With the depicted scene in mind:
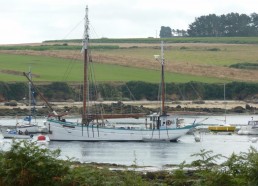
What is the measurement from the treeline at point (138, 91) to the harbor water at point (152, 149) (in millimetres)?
39338

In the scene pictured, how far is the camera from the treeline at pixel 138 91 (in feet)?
383

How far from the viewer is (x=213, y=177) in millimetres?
20734

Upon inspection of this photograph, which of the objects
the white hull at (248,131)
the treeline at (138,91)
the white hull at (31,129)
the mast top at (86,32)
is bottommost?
the white hull at (248,131)

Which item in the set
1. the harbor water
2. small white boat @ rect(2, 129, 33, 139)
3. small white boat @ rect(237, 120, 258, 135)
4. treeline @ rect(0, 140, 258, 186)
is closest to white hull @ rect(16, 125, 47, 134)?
small white boat @ rect(2, 129, 33, 139)

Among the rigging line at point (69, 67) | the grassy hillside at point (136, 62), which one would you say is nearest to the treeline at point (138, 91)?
the grassy hillside at point (136, 62)

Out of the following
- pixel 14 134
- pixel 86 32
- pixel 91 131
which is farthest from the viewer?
pixel 86 32

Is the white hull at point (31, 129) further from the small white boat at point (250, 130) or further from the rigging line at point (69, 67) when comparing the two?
the rigging line at point (69, 67)

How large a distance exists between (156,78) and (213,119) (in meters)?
25.2

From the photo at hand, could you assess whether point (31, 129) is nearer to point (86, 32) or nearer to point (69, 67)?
point (86, 32)

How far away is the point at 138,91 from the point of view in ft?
409

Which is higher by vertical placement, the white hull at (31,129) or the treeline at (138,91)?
the treeline at (138,91)

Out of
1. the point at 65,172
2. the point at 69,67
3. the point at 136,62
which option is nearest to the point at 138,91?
the point at 69,67

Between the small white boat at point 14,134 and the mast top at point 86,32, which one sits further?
the mast top at point 86,32

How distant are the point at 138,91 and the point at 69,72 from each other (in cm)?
1117
